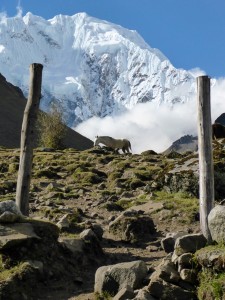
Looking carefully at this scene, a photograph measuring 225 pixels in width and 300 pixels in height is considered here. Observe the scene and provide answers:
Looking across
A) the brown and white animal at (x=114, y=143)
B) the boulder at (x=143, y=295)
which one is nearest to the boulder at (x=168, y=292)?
the boulder at (x=143, y=295)

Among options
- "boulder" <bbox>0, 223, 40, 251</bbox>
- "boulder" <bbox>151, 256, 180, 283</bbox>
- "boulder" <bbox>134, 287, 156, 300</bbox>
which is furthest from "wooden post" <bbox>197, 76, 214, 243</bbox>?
"boulder" <bbox>0, 223, 40, 251</bbox>

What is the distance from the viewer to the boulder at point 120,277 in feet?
39.9

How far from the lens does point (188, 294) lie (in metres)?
11.4

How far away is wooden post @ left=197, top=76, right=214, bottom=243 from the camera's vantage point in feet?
45.7

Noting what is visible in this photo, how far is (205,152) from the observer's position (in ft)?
46.4

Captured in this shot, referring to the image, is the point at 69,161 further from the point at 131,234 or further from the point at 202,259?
the point at 202,259

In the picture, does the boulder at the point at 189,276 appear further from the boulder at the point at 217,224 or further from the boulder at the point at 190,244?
the boulder at the point at 217,224

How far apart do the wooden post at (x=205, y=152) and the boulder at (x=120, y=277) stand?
85.0 inches

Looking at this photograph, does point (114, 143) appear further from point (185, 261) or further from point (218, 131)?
point (185, 261)

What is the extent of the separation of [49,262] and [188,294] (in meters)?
4.40

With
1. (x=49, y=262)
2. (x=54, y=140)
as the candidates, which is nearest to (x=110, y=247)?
(x=49, y=262)

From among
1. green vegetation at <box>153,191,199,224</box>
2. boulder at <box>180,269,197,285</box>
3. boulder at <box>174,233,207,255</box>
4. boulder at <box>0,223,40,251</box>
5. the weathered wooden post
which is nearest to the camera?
boulder at <box>180,269,197,285</box>

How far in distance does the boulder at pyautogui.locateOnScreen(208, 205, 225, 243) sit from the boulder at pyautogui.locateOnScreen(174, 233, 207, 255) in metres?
0.31

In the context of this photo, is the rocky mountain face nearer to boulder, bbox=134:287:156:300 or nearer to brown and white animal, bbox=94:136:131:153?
brown and white animal, bbox=94:136:131:153
